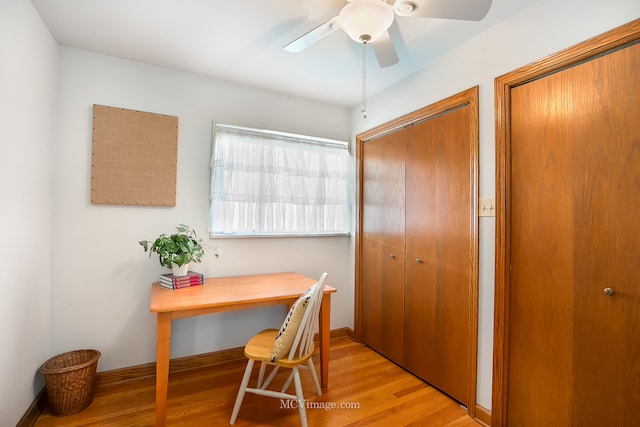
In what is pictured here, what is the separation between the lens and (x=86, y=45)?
2.07 m

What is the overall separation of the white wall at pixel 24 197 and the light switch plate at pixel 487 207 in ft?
8.39

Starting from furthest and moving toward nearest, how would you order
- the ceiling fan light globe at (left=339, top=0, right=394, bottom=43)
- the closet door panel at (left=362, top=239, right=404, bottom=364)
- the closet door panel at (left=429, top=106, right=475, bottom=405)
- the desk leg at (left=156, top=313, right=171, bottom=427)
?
1. the closet door panel at (left=362, top=239, right=404, bottom=364)
2. the closet door panel at (left=429, top=106, right=475, bottom=405)
3. the desk leg at (left=156, top=313, right=171, bottom=427)
4. the ceiling fan light globe at (left=339, top=0, right=394, bottom=43)

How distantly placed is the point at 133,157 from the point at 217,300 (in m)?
1.29

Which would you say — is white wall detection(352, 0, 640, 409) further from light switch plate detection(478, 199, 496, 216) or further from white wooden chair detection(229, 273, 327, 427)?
white wooden chair detection(229, 273, 327, 427)

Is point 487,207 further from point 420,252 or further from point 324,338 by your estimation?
point 324,338

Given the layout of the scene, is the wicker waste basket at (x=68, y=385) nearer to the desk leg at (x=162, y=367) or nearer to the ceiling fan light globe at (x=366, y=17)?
the desk leg at (x=162, y=367)

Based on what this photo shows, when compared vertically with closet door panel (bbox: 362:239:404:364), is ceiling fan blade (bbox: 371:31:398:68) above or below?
above

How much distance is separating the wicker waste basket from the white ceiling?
6.83ft

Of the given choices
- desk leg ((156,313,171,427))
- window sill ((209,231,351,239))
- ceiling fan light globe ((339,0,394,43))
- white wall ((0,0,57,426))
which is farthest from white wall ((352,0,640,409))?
white wall ((0,0,57,426))

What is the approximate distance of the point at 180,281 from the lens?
212 centimetres

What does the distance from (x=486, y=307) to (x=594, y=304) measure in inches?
21.1

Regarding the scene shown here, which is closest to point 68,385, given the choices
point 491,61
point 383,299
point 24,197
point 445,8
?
point 24,197

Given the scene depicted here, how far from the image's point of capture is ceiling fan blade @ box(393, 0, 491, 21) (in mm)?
1263

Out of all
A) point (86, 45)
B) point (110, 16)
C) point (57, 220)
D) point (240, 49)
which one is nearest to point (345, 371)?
point (57, 220)
